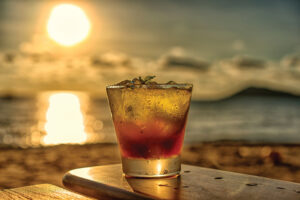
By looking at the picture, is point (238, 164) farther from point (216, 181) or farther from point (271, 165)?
point (216, 181)

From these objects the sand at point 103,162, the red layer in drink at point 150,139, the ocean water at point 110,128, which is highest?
the ocean water at point 110,128

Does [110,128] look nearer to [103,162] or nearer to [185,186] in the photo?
[103,162]

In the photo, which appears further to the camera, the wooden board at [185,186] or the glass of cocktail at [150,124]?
the glass of cocktail at [150,124]

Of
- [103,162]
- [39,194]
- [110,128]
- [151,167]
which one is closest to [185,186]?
[151,167]

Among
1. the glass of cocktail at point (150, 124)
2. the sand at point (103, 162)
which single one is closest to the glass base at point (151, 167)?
the glass of cocktail at point (150, 124)

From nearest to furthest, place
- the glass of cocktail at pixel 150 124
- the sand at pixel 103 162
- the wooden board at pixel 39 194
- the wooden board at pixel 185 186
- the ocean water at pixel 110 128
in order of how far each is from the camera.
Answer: the wooden board at pixel 185 186, the wooden board at pixel 39 194, the glass of cocktail at pixel 150 124, the sand at pixel 103 162, the ocean water at pixel 110 128

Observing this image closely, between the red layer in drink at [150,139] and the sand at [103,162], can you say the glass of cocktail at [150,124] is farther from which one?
the sand at [103,162]

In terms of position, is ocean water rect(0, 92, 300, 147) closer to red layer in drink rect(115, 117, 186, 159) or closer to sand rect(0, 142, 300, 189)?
sand rect(0, 142, 300, 189)
